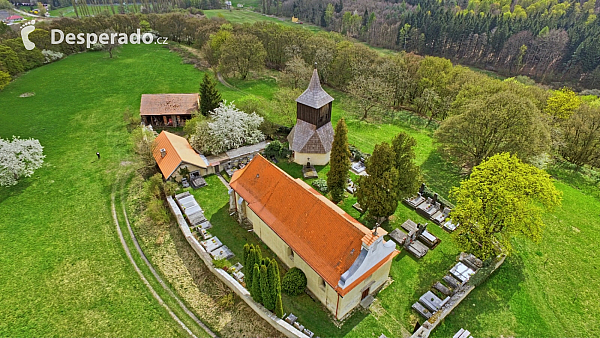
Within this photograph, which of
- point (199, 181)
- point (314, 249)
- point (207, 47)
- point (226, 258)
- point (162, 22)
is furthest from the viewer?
point (162, 22)

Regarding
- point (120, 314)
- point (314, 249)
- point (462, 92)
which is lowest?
point (120, 314)

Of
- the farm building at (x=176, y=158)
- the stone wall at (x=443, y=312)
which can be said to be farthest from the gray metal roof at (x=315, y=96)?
the stone wall at (x=443, y=312)

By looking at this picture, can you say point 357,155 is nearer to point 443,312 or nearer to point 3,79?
point 443,312

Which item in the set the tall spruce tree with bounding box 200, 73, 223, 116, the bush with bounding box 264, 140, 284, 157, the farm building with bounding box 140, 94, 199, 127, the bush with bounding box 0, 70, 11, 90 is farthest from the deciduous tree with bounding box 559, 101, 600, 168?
the bush with bounding box 0, 70, 11, 90

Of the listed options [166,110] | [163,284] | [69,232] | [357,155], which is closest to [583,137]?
[357,155]

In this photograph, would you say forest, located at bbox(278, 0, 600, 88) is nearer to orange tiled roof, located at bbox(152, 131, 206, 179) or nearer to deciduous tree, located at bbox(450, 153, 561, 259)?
deciduous tree, located at bbox(450, 153, 561, 259)

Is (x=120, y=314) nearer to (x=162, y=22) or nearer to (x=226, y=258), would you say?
(x=226, y=258)

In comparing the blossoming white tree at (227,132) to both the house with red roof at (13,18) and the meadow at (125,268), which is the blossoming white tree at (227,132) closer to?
the meadow at (125,268)

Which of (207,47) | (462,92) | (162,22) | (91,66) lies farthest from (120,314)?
(162,22)
